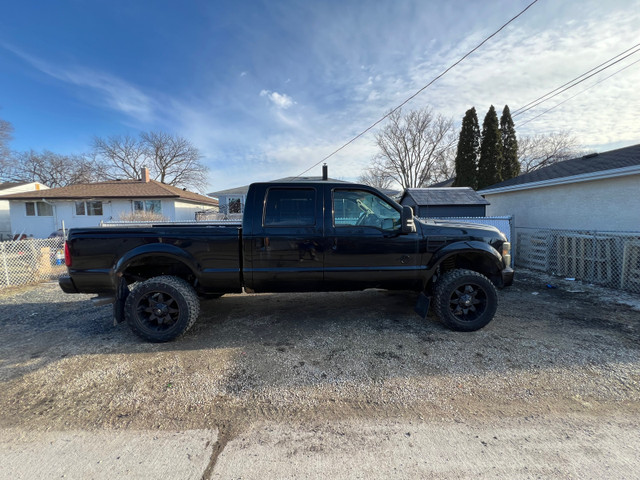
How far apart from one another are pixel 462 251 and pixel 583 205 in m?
8.63

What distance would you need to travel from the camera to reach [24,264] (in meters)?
7.45

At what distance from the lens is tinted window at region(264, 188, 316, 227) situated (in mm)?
3678

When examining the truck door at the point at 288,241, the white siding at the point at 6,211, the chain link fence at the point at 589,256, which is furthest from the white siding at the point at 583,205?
the white siding at the point at 6,211

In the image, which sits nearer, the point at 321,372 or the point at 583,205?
the point at 321,372

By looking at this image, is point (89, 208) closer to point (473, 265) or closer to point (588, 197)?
point (473, 265)

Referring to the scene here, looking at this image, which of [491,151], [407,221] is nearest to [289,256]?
[407,221]

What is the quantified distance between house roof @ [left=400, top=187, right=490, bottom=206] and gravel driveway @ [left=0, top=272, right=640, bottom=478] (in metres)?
7.62

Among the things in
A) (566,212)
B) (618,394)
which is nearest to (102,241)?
(618,394)

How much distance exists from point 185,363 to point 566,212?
39.8ft

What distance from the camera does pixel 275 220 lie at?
12.1 feet

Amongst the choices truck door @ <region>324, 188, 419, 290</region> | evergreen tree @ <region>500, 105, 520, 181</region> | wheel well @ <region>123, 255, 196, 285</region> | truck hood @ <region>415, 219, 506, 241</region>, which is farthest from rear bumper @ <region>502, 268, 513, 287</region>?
evergreen tree @ <region>500, 105, 520, 181</region>

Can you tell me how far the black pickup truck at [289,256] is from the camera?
3.53 meters

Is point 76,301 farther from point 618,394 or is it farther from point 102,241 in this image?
point 618,394

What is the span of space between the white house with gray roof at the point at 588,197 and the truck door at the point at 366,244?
26.3 ft
